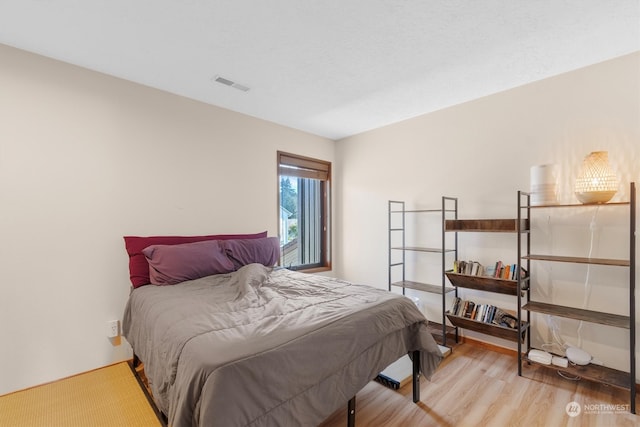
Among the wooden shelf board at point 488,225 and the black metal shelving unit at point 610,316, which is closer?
the black metal shelving unit at point 610,316

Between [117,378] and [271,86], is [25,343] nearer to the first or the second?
[117,378]

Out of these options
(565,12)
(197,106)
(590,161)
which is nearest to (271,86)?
(197,106)

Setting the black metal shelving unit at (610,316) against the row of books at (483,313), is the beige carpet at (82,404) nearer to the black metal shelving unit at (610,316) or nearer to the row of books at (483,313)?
the row of books at (483,313)

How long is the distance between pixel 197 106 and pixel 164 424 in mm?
2586

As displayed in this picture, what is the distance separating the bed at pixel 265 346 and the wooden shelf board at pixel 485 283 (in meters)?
0.99

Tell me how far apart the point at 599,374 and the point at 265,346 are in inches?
93.3

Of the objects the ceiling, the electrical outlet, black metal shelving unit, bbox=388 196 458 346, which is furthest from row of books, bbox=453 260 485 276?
the electrical outlet

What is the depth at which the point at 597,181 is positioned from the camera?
6.40 feet

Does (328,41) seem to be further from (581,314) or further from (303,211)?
(581,314)

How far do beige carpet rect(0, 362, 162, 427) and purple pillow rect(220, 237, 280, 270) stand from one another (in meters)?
1.14

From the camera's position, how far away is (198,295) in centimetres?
184

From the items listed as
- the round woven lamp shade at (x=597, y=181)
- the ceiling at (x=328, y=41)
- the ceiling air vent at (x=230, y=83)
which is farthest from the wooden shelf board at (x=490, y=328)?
the ceiling air vent at (x=230, y=83)

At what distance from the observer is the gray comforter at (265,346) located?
3.44 ft

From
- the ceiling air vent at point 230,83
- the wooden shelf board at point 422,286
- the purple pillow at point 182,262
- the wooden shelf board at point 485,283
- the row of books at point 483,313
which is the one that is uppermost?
the ceiling air vent at point 230,83
